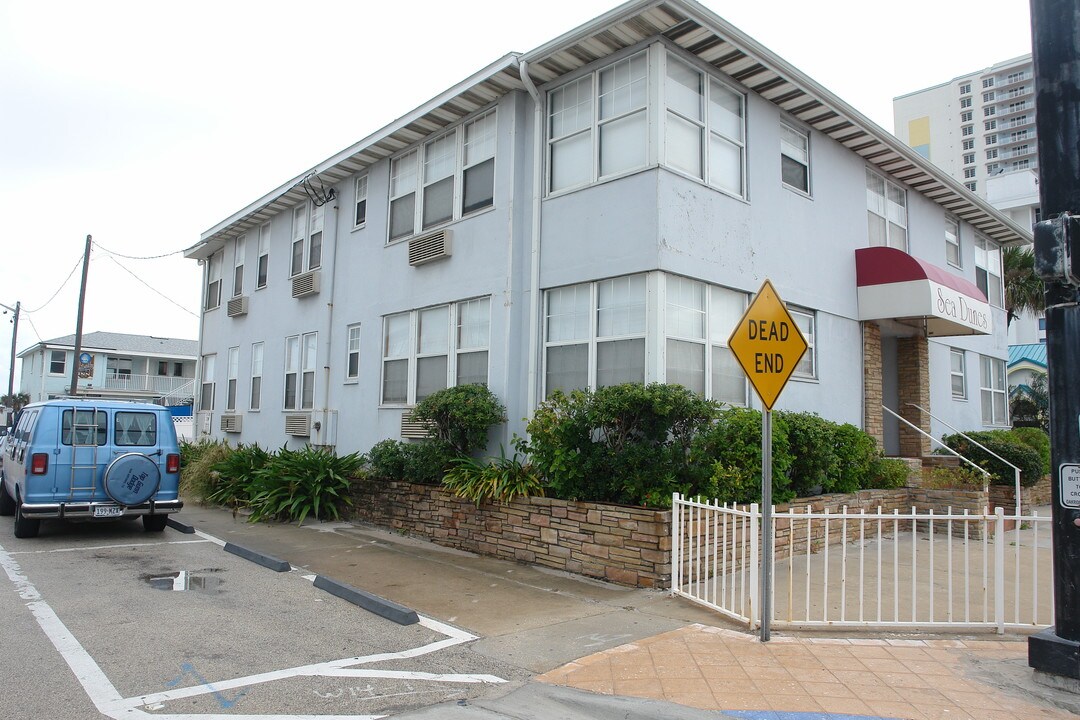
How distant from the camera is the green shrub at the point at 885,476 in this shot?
11664 mm

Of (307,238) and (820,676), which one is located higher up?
(307,238)

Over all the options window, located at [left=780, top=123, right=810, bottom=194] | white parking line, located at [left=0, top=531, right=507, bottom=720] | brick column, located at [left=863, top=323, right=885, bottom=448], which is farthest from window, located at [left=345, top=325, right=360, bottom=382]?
brick column, located at [left=863, top=323, right=885, bottom=448]

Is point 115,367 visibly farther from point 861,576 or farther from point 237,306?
point 861,576

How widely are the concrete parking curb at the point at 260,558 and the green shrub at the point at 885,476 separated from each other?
8325 millimetres

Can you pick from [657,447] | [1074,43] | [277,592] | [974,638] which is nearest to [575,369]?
[657,447]

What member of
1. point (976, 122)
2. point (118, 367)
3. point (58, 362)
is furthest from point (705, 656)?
point (976, 122)

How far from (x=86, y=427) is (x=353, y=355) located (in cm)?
485

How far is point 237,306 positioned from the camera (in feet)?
61.6

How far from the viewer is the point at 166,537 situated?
11.5 metres

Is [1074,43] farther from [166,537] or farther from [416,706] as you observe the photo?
[166,537]

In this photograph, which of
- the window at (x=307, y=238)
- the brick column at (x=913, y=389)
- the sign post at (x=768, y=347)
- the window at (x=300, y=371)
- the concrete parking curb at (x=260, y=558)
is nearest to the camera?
the sign post at (x=768, y=347)

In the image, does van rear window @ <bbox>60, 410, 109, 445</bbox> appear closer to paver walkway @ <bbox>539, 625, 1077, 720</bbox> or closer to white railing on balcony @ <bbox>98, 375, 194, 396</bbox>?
paver walkway @ <bbox>539, 625, 1077, 720</bbox>

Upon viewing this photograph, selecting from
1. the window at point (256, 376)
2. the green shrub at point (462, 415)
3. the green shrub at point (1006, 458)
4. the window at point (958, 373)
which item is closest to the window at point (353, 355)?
the green shrub at point (462, 415)

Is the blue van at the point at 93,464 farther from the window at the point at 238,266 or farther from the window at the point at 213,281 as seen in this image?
the window at the point at 213,281
